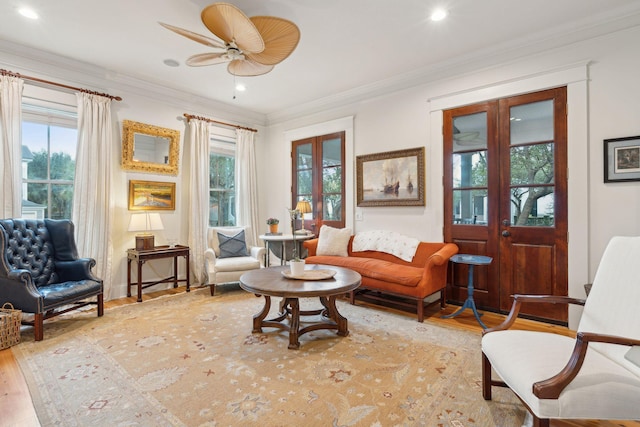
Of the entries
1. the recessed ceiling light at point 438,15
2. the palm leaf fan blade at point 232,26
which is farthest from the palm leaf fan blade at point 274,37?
the recessed ceiling light at point 438,15

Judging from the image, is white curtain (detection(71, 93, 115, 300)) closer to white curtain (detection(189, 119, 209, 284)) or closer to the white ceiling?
the white ceiling

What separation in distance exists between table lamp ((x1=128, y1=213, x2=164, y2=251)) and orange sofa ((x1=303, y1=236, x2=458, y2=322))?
7.19 feet

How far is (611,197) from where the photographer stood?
2898mm

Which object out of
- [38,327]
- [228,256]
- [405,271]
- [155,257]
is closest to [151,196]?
[155,257]

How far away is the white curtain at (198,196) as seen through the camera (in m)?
4.84

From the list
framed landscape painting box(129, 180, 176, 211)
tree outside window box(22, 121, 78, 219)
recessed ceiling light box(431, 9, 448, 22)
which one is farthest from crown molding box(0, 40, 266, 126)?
recessed ceiling light box(431, 9, 448, 22)

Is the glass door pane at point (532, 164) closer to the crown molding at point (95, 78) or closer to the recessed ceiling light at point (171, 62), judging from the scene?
the recessed ceiling light at point (171, 62)

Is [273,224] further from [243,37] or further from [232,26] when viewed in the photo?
[232,26]

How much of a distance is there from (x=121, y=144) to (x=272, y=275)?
2.97 m

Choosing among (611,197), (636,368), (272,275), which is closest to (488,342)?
(636,368)

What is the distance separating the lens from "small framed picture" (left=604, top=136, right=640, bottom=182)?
2783mm

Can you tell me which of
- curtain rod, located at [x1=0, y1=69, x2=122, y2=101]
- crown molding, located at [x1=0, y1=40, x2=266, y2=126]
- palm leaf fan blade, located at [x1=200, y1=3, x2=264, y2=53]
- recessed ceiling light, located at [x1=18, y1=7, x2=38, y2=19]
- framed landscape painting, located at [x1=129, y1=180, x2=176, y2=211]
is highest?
recessed ceiling light, located at [x1=18, y1=7, x2=38, y2=19]

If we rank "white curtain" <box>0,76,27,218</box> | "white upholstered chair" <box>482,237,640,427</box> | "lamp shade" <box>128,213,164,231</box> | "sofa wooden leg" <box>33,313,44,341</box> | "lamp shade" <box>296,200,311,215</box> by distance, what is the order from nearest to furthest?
"white upholstered chair" <box>482,237,640,427</box> < "sofa wooden leg" <box>33,313,44,341</box> < "white curtain" <box>0,76,27,218</box> < "lamp shade" <box>128,213,164,231</box> < "lamp shade" <box>296,200,311,215</box>

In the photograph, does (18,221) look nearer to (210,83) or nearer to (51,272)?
(51,272)
